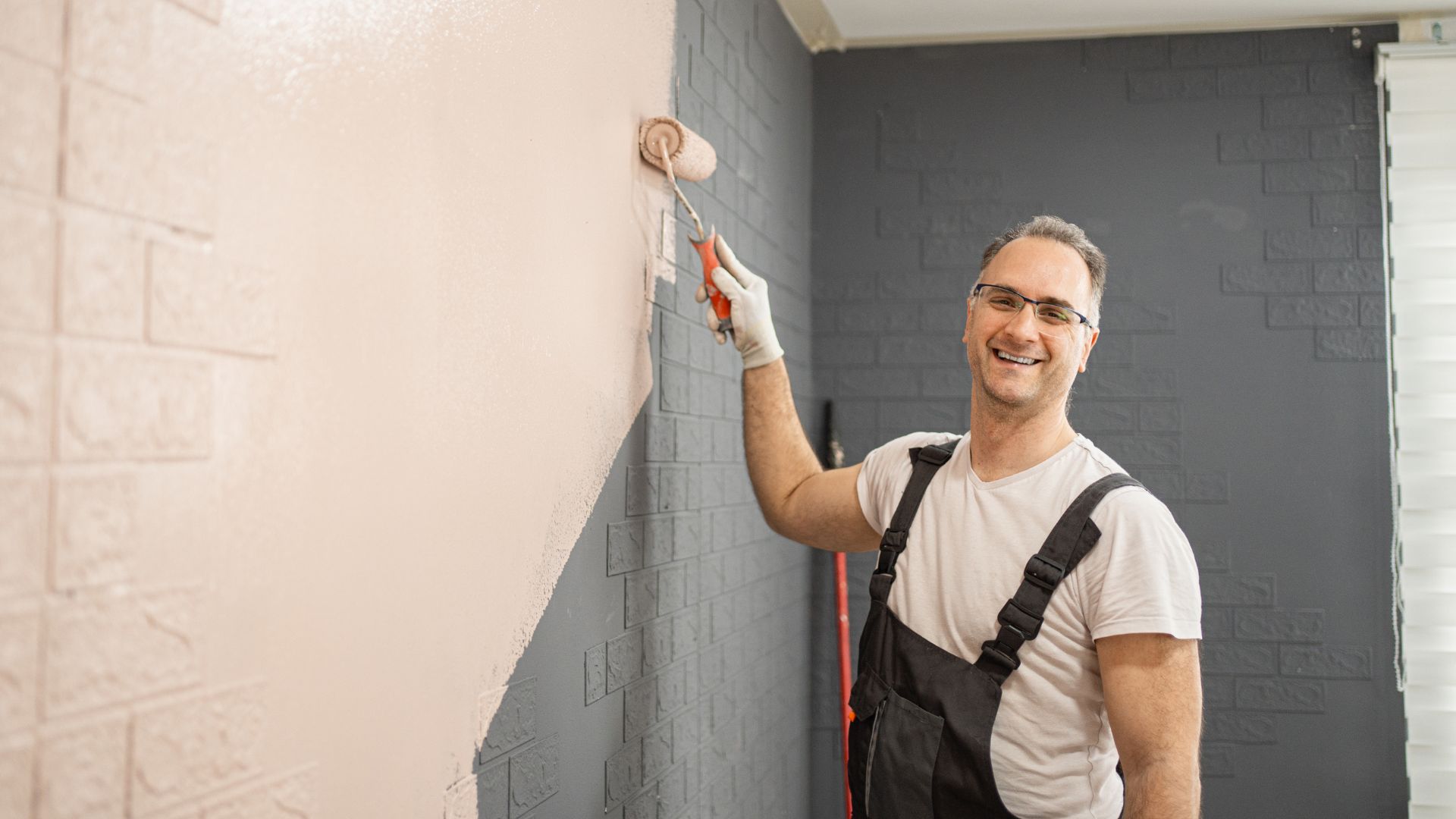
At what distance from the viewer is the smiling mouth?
173 centimetres

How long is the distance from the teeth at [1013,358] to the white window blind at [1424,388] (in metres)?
2.12

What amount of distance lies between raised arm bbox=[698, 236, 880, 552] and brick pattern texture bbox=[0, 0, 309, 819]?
3.68ft

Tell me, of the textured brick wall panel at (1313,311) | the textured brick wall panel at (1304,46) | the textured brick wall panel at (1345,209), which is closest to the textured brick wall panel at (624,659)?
the textured brick wall panel at (1313,311)

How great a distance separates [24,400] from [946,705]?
4.32 ft

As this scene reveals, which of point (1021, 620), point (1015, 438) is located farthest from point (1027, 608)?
point (1015, 438)

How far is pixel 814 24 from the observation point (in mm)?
3330

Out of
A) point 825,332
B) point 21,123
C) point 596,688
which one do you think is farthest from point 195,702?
point 825,332

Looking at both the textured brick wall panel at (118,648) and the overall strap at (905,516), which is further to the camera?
the overall strap at (905,516)

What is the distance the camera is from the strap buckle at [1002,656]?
1582 millimetres

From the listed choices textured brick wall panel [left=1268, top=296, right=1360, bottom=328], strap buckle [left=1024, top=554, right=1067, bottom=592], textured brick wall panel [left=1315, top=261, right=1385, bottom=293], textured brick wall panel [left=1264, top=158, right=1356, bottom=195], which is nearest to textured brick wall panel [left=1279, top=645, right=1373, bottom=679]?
textured brick wall panel [left=1268, top=296, right=1360, bottom=328]

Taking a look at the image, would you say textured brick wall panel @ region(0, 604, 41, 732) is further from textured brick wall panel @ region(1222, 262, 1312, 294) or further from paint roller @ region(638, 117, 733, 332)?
textured brick wall panel @ region(1222, 262, 1312, 294)

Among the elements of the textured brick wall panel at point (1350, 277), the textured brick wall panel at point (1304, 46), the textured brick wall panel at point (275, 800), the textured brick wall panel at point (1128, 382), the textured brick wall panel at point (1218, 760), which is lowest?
the textured brick wall panel at point (1218, 760)

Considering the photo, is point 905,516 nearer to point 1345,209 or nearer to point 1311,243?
point 1311,243

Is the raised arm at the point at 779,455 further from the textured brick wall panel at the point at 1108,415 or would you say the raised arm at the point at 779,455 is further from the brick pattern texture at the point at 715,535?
the textured brick wall panel at the point at 1108,415
